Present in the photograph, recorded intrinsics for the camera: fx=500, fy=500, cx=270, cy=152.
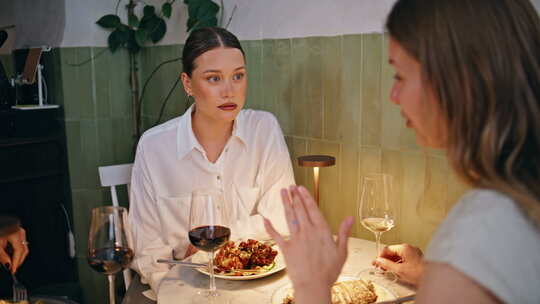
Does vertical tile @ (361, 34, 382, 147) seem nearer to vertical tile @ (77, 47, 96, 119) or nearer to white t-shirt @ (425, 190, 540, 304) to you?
white t-shirt @ (425, 190, 540, 304)

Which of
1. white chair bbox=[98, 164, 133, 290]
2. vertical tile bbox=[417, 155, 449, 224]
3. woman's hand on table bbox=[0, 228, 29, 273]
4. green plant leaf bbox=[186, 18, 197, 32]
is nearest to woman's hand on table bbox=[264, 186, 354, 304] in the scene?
woman's hand on table bbox=[0, 228, 29, 273]

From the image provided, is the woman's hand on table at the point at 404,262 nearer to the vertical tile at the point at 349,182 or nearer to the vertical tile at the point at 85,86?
the vertical tile at the point at 349,182

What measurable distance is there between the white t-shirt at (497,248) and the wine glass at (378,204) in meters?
0.69

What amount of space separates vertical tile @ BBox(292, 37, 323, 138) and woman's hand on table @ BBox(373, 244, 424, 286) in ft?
2.72

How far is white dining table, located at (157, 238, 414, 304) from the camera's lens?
4.33 feet

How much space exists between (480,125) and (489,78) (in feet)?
0.25

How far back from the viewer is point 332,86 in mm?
2082

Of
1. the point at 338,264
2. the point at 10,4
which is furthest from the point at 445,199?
the point at 10,4

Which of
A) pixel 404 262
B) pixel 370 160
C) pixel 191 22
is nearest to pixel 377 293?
pixel 404 262

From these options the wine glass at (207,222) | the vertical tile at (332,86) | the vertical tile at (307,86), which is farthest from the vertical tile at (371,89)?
the wine glass at (207,222)

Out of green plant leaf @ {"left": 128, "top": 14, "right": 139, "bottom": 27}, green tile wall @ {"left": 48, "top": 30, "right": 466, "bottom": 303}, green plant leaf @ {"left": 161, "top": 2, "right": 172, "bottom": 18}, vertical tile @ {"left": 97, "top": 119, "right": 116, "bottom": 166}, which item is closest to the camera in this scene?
green tile wall @ {"left": 48, "top": 30, "right": 466, "bottom": 303}

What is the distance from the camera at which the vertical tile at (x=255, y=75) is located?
2.40 meters

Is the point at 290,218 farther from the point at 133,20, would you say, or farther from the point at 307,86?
the point at 133,20

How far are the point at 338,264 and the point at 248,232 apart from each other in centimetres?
91
